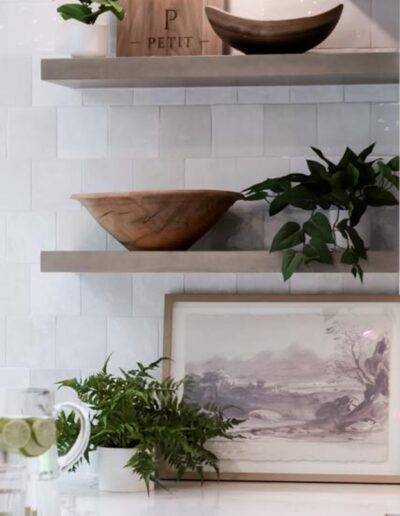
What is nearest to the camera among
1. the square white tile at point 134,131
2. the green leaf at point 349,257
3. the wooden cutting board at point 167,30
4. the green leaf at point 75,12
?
the green leaf at point 349,257

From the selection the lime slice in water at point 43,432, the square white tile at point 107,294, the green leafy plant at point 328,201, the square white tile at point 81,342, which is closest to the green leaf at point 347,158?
the green leafy plant at point 328,201

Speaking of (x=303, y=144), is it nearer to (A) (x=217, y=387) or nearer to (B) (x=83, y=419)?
(A) (x=217, y=387)

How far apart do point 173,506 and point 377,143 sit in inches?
40.0

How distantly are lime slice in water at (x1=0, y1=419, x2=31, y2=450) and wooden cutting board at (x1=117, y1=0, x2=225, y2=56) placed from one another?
1.01 m

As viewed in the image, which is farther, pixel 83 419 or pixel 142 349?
pixel 142 349

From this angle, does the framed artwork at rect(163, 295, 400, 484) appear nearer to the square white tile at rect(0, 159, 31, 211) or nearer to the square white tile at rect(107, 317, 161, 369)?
the square white tile at rect(107, 317, 161, 369)

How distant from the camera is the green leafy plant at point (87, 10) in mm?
2672

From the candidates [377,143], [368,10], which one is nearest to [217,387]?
[377,143]

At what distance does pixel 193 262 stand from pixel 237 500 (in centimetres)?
55

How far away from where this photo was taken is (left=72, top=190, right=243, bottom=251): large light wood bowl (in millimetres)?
2629

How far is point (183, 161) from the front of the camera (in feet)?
9.42

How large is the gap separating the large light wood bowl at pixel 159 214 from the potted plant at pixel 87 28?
34 cm

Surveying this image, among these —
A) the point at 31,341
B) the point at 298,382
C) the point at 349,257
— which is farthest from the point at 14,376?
the point at 349,257

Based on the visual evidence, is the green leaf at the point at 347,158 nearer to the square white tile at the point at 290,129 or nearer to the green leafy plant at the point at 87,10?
the square white tile at the point at 290,129
